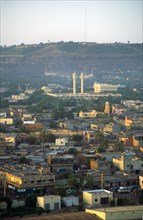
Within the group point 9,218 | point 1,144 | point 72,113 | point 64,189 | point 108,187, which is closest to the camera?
point 9,218

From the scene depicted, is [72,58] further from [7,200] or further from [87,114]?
[7,200]

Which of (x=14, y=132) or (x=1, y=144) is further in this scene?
(x=14, y=132)

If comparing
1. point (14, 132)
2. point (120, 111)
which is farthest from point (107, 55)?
point (14, 132)

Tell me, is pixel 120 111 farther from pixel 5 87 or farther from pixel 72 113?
pixel 5 87

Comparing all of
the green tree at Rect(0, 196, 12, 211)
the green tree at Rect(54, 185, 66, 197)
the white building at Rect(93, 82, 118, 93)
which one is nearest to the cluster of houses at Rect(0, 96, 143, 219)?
the green tree at Rect(54, 185, 66, 197)

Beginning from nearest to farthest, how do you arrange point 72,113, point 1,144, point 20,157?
1. point 20,157
2. point 1,144
3. point 72,113

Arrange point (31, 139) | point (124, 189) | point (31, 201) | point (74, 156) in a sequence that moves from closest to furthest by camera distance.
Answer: point (31, 201), point (124, 189), point (74, 156), point (31, 139)

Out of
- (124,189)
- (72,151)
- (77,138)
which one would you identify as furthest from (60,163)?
(77,138)
